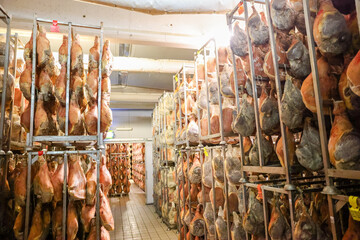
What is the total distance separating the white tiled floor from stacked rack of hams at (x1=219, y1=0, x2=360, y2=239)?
534cm

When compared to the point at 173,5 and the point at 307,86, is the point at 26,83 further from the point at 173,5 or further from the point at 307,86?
the point at 307,86

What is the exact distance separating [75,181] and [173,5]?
9.01 ft

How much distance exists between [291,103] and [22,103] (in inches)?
177

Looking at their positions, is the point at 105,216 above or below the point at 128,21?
below

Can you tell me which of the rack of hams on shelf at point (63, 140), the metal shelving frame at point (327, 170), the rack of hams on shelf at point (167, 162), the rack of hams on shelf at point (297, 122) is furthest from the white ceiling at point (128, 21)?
the metal shelving frame at point (327, 170)

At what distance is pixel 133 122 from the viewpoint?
50.6 feet

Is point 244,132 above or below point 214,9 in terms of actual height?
below

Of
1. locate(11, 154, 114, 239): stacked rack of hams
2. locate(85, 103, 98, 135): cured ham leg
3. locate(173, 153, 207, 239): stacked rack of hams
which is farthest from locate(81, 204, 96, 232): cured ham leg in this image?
locate(173, 153, 207, 239): stacked rack of hams

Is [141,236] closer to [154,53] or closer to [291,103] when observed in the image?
[154,53]

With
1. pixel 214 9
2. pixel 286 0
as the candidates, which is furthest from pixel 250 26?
pixel 214 9

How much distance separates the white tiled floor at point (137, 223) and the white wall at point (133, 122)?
14.2 ft

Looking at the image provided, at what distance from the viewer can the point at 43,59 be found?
3328 mm

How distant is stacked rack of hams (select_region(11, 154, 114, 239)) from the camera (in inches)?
122

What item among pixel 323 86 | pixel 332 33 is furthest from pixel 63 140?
pixel 332 33
